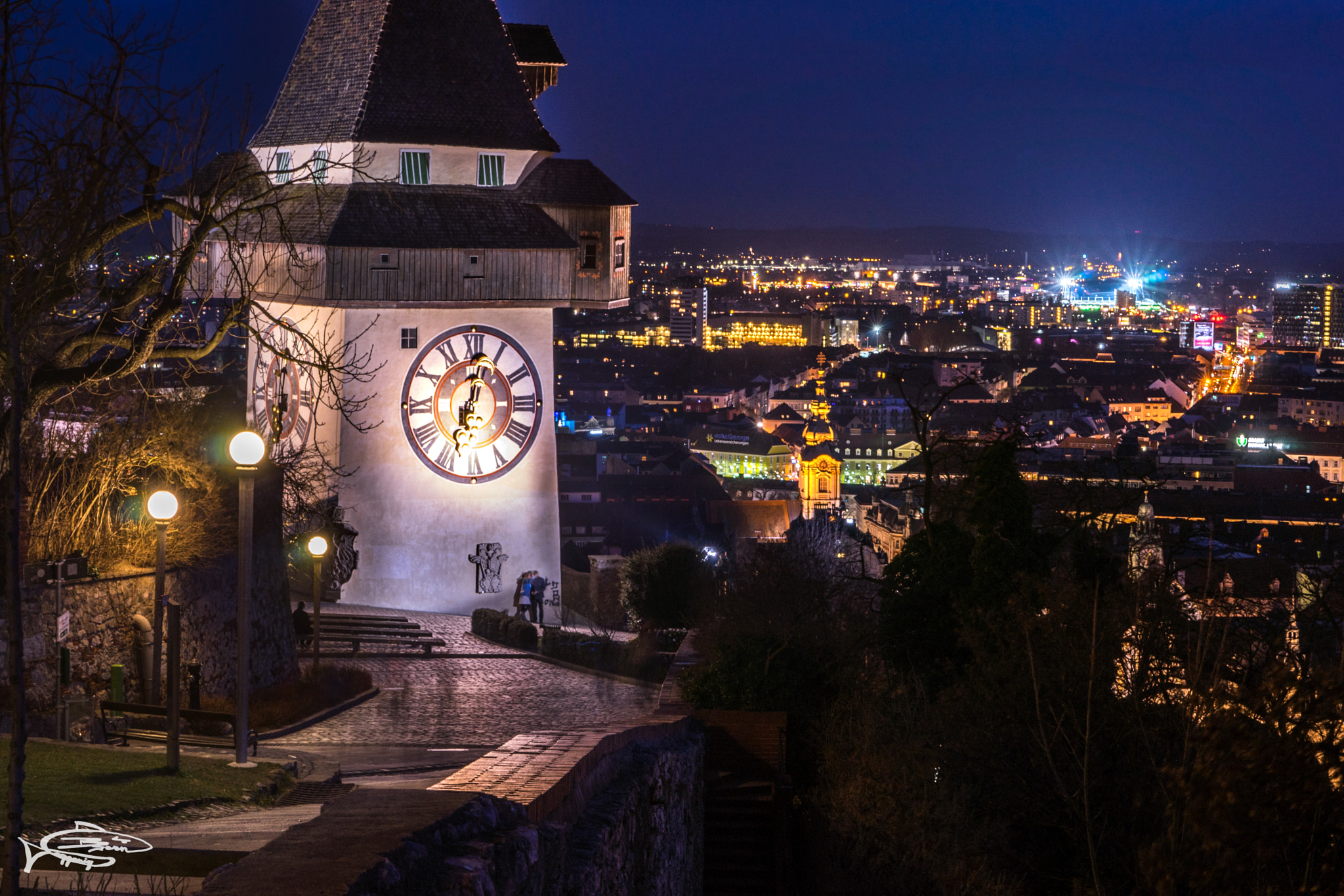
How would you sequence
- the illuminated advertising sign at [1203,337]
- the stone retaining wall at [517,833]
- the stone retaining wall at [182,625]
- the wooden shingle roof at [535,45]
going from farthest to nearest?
the illuminated advertising sign at [1203,337], the wooden shingle roof at [535,45], the stone retaining wall at [182,625], the stone retaining wall at [517,833]

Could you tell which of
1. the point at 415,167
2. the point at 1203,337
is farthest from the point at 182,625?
the point at 1203,337

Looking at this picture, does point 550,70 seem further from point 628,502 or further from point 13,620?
point 628,502

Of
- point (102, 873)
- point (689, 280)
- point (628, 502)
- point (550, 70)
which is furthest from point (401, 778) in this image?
point (689, 280)

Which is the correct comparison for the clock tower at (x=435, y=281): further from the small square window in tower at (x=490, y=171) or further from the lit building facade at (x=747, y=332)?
the lit building facade at (x=747, y=332)

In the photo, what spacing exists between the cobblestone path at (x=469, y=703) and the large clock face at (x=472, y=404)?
426cm

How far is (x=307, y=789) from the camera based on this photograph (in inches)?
408

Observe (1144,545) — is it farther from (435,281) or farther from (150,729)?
(150,729)

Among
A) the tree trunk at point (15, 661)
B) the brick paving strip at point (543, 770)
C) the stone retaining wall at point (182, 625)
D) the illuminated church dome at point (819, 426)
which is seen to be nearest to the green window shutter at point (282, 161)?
the stone retaining wall at point (182, 625)

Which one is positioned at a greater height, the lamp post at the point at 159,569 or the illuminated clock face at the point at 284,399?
the illuminated clock face at the point at 284,399

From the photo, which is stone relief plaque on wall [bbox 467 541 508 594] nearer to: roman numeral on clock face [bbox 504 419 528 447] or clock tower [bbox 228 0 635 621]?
clock tower [bbox 228 0 635 621]

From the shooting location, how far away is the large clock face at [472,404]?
2245 cm

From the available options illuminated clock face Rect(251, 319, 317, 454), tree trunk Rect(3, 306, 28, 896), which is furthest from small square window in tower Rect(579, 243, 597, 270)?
tree trunk Rect(3, 306, 28, 896)

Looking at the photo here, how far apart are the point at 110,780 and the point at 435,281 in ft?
43.6

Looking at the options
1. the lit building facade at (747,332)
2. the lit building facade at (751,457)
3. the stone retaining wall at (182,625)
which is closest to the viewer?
the stone retaining wall at (182,625)
